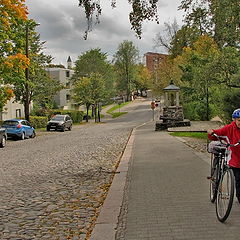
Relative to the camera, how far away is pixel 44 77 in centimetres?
4622

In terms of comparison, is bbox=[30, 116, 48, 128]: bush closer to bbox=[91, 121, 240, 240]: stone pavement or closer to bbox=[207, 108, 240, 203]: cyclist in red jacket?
bbox=[91, 121, 240, 240]: stone pavement

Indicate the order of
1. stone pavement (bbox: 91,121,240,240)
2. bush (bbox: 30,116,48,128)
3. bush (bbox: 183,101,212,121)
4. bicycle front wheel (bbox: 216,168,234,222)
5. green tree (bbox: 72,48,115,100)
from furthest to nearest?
green tree (bbox: 72,48,115,100)
bush (bbox: 30,116,48,128)
bush (bbox: 183,101,212,121)
bicycle front wheel (bbox: 216,168,234,222)
stone pavement (bbox: 91,121,240,240)

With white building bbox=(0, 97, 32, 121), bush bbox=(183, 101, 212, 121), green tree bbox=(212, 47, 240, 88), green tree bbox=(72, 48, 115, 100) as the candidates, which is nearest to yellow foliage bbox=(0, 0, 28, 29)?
green tree bbox=(212, 47, 240, 88)

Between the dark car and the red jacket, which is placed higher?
the red jacket

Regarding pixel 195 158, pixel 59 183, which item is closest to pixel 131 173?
pixel 59 183

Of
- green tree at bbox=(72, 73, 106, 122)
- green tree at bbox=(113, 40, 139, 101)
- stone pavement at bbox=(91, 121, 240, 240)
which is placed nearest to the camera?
stone pavement at bbox=(91, 121, 240, 240)

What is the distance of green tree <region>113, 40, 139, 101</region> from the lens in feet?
315

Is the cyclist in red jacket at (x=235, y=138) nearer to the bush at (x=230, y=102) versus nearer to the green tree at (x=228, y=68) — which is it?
the green tree at (x=228, y=68)

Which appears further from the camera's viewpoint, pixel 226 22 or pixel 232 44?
pixel 232 44

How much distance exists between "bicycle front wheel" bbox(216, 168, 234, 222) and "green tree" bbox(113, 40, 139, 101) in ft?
302

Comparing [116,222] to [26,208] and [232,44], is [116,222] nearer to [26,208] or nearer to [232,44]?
[26,208]

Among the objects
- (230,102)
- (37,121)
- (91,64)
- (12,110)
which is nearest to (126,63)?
(91,64)

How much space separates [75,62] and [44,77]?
110 feet

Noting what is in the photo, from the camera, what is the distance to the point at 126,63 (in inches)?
3866
